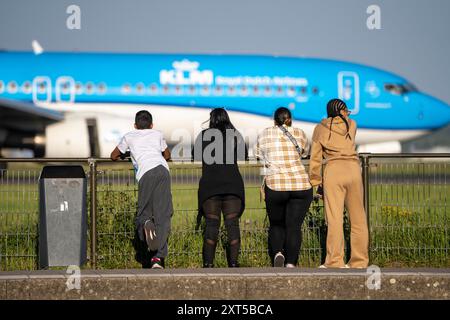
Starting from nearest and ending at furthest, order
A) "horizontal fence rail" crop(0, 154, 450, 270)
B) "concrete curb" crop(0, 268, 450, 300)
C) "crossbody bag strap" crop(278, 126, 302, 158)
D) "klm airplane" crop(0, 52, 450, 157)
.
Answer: "concrete curb" crop(0, 268, 450, 300), "crossbody bag strap" crop(278, 126, 302, 158), "horizontal fence rail" crop(0, 154, 450, 270), "klm airplane" crop(0, 52, 450, 157)

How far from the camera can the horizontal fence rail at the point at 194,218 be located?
28.5 ft

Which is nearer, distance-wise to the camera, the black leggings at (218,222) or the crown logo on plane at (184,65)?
the black leggings at (218,222)

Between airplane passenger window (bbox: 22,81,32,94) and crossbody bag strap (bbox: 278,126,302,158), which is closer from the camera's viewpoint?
crossbody bag strap (bbox: 278,126,302,158)

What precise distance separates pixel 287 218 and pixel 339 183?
1.85ft

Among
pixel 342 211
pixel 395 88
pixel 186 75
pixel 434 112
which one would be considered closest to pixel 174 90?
pixel 186 75

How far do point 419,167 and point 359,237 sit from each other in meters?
1.26

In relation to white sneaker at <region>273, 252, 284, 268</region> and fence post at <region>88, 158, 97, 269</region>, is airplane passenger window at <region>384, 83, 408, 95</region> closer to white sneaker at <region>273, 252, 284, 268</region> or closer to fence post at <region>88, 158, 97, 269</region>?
fence post at <region>88, 158, 97, 269</region>

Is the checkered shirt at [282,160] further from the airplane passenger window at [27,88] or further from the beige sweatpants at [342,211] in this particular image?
the airplane passenger window at [27,88]

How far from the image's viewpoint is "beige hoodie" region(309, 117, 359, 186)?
26.8ft

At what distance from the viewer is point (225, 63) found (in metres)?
24.5

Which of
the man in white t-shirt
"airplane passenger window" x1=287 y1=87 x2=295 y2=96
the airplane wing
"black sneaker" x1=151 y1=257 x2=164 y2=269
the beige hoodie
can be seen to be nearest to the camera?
"black sneaker" x1=151 y1=257 x2=164 y2=269

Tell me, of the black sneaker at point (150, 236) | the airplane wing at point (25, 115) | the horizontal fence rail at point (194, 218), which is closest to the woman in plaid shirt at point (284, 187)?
the horizontal fence rail at point (194, 218)

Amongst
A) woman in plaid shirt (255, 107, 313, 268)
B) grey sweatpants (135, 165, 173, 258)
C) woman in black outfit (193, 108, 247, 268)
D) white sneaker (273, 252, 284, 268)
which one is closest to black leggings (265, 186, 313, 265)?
woman in plaid shirt (255, 107, 313, 268)

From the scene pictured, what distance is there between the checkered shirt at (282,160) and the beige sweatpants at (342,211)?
26 cm
